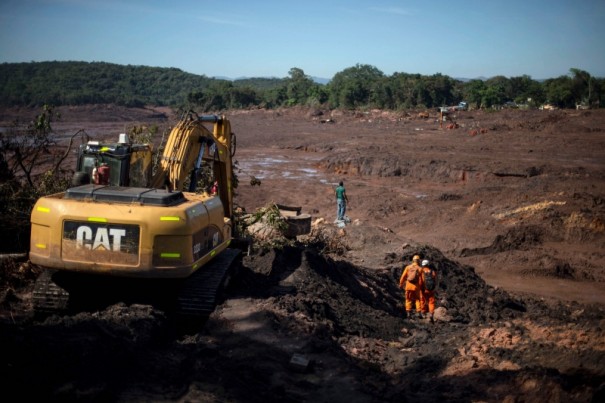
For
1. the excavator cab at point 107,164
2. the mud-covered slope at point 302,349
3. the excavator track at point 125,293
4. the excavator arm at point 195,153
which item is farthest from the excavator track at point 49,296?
the excavator arm at point 195,153

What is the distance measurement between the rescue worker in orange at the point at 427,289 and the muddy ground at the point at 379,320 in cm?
28

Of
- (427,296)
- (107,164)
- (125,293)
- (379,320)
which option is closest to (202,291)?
(125,293)

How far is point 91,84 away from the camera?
88.9m

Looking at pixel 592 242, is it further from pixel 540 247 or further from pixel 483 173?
pixel 483 173

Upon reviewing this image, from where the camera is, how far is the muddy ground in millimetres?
5891

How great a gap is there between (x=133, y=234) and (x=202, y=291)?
4.42 feet

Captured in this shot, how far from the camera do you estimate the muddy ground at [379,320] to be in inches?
232

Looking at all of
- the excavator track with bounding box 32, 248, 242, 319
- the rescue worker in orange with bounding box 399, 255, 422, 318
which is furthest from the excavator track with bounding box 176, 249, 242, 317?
the rescue worker in orange with bounding box 399, 255, 422, 318

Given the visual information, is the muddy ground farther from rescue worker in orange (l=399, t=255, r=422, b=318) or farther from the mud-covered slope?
rescue worker in orange (l=399, t=255, r=422, b=318)

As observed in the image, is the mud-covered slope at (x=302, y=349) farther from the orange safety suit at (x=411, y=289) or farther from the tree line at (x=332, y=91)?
the tree line at (x=332, y=91)

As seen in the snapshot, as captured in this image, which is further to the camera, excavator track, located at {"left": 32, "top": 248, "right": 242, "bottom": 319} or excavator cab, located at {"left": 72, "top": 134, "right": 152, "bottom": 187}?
excavator cab, located at {"left": 72, "top": 134, "right": 152, "bottom": 187}

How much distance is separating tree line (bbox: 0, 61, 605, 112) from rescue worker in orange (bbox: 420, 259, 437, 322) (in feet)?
158

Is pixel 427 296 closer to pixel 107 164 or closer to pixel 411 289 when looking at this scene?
pixel 411 289

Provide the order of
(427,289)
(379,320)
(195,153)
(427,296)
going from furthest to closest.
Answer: (427,296) < (427,289) < (379,320) < (195,153)
